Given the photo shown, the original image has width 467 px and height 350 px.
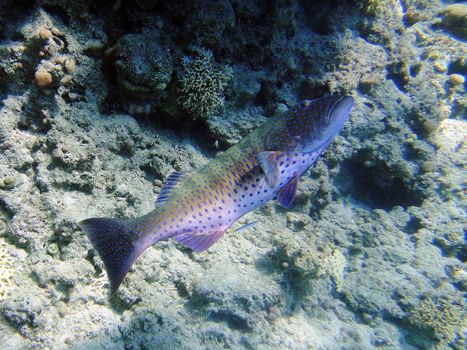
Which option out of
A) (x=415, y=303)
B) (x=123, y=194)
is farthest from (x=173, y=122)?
(x=415, y=303)

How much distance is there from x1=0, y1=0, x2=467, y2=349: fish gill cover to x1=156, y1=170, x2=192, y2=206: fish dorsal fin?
0.02 m

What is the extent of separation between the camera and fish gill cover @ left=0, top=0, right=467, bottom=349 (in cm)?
328

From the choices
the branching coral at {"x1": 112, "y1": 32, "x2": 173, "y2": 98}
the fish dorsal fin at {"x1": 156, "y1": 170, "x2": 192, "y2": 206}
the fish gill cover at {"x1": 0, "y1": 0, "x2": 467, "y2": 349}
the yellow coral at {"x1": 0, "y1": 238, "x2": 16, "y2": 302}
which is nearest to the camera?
the fish dorsal fin at {"x1": 156, "y1": 170, "x2": 192, "y2": 206}

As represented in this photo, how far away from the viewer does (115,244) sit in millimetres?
2463

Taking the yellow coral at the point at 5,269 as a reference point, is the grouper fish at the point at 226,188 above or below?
above

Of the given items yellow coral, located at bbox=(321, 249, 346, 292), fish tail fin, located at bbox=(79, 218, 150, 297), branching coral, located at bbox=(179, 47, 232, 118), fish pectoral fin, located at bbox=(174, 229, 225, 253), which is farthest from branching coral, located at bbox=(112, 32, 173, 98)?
yellow coral, located at bbox=(321, 249, 346, 292)

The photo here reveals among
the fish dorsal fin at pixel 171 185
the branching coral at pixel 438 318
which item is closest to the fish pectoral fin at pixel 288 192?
the fish dorsal fin at pixel 171 185

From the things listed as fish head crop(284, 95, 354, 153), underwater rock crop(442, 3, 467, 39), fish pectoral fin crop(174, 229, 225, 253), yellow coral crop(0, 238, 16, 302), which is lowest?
yellow coral crop(0, 238, 16, 302)

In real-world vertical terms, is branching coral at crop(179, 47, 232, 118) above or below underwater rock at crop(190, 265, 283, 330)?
above

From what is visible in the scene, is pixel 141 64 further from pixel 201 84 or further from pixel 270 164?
pixel 270 164

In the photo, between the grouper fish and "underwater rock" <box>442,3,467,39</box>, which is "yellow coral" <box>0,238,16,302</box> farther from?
"underwater rock" <box>442,3,467,39</box>

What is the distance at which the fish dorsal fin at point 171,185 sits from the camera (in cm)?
269

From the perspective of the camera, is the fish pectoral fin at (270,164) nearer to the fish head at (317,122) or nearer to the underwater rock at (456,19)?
the fish head at (317,122)

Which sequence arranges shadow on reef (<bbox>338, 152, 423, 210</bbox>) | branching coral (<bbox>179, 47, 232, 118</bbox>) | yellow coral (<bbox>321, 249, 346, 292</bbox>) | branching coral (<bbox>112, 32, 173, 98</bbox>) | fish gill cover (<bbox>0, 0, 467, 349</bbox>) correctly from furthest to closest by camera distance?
shadow on reef (<bbox>338, 152, 423, 210</bbox>), yellow coral (<bbox>321, 249, 346, 292</bbox>), branching coral (<bbox>179, 47, 232, 118</bbox>), branching coral (<bbox>112, 32, 173, 98</bbox>), fish gill cover (<bbox>0, 0, 467, 349</bbox>)
